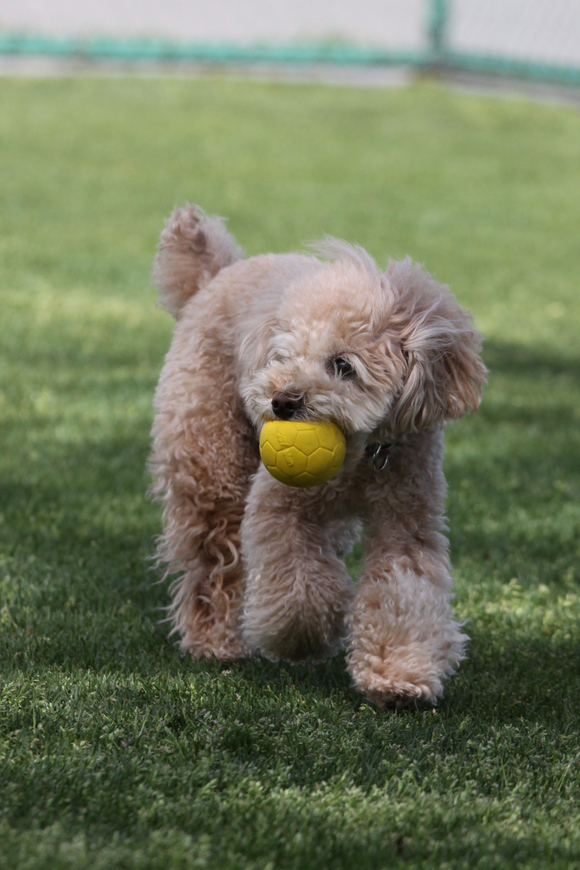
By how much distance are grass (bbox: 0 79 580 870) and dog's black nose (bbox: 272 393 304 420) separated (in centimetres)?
96

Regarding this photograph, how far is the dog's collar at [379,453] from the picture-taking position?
148 inches

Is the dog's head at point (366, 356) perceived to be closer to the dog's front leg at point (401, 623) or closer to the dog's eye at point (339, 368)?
the dog's eye at point (339, 368)

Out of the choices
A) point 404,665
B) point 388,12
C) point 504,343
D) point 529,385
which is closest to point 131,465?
point 404,665

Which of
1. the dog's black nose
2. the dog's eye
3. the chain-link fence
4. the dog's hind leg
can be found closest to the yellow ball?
the dog's black nose

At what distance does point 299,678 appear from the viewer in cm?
401

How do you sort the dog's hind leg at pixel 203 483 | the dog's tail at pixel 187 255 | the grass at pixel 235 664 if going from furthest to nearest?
the dog's tail at pixel 187 255 → the dog's hind leg at pixel 203 483 → the grass at pixel 235 664

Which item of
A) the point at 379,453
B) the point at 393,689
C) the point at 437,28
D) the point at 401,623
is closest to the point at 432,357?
the point at 379,453

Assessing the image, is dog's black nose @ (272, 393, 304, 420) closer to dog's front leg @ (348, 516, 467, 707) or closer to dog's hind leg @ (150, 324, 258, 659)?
dog's front leg @ (348, 516, 467, 707)

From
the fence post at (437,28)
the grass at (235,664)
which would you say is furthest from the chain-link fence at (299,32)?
the grass at (235,664)

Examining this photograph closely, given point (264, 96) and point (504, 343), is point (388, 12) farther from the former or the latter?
point (504, 343)

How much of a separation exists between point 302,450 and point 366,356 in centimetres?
39

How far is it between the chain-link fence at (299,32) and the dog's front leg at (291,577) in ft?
67.2

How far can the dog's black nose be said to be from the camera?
344 cm

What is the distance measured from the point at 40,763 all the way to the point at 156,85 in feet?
67.7
